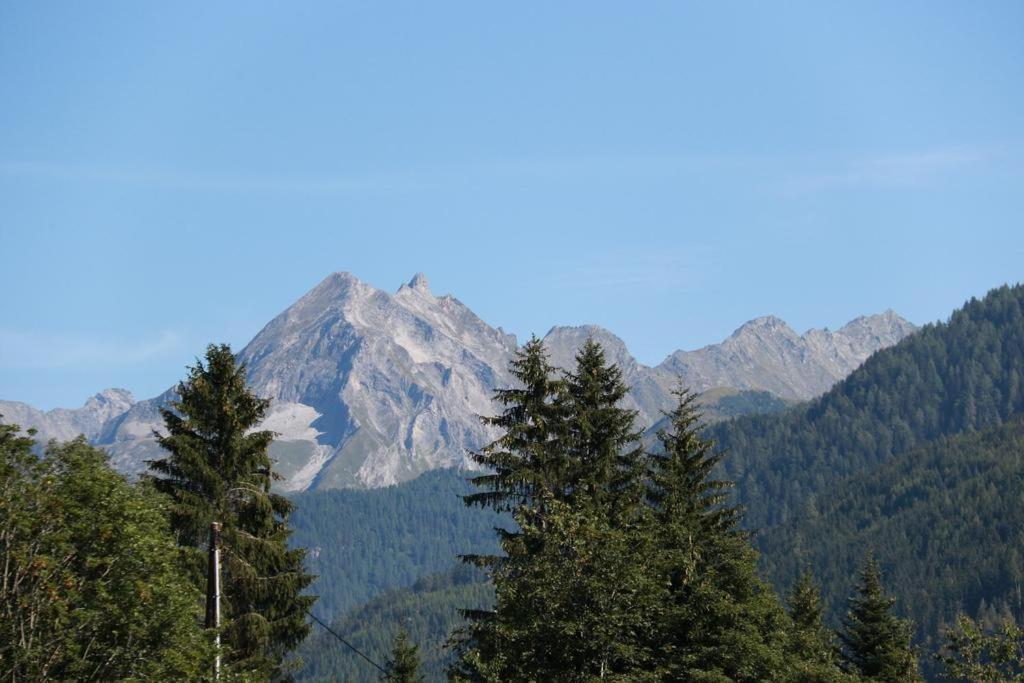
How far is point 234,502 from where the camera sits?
34.9m

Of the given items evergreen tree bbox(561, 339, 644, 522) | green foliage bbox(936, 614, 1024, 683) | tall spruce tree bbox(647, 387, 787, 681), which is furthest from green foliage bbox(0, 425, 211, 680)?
green foliage bbox(936, 614, 1024, 683)

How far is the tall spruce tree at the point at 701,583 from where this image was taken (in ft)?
124

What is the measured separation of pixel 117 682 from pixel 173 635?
5.07 ft

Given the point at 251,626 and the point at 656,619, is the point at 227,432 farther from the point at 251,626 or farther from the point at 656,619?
the point at 656,619

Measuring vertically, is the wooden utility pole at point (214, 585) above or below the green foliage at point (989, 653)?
above

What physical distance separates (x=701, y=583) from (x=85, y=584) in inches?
850

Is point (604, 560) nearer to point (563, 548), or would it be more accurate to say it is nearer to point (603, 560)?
point (603, 560)

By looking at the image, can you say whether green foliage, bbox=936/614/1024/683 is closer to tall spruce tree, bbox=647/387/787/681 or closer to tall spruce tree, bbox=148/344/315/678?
tall spruce tree, bbox=647/387/787/681

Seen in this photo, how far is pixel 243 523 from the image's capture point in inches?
1375

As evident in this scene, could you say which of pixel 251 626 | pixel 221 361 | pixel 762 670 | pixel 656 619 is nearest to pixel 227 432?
pixel 221 361

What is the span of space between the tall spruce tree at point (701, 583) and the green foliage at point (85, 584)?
15.0m

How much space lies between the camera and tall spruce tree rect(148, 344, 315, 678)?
33.4 meters

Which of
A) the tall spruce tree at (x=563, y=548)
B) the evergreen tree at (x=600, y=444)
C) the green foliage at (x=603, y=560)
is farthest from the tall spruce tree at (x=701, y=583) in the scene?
the evergreen tree at (x=600, y=444)

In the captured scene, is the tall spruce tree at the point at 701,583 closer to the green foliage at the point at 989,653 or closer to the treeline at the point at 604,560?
the treeline at the point at 604,560
